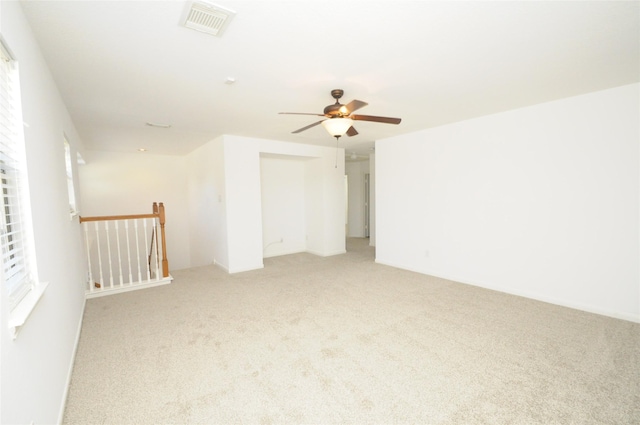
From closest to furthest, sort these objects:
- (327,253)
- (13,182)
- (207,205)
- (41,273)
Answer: (13,182)
(41,273)
(207,205)
(327,253)

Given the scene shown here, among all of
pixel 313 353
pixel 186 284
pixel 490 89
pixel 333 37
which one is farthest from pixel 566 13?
pixel 186 284

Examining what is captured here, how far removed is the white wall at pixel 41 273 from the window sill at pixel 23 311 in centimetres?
4

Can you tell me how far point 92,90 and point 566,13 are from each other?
3.82 meters

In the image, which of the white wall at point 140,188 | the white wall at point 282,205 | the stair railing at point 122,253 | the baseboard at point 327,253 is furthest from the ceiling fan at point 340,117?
the white wall at point 140,188

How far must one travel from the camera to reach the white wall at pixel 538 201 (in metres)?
2.92

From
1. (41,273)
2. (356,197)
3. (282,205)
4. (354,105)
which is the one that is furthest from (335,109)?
(356,197)

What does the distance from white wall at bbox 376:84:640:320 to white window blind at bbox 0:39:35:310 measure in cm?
452

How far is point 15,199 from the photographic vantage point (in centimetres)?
147

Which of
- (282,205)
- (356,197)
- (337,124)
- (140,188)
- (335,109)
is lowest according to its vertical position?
(282,205)

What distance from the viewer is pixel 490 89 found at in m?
2.85

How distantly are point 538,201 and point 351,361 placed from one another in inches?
118

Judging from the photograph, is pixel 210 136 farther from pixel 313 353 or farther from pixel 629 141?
pixel 629 141

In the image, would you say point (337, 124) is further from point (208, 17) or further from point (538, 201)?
point (538, 201)

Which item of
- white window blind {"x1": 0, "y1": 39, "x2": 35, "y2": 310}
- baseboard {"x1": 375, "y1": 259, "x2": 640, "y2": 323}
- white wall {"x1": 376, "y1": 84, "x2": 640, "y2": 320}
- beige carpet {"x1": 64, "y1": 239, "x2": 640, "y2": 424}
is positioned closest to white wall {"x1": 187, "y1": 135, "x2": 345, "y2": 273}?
beige carpet {"x1": 64, "y1": 239, "x2": 640, "y2": 424}
